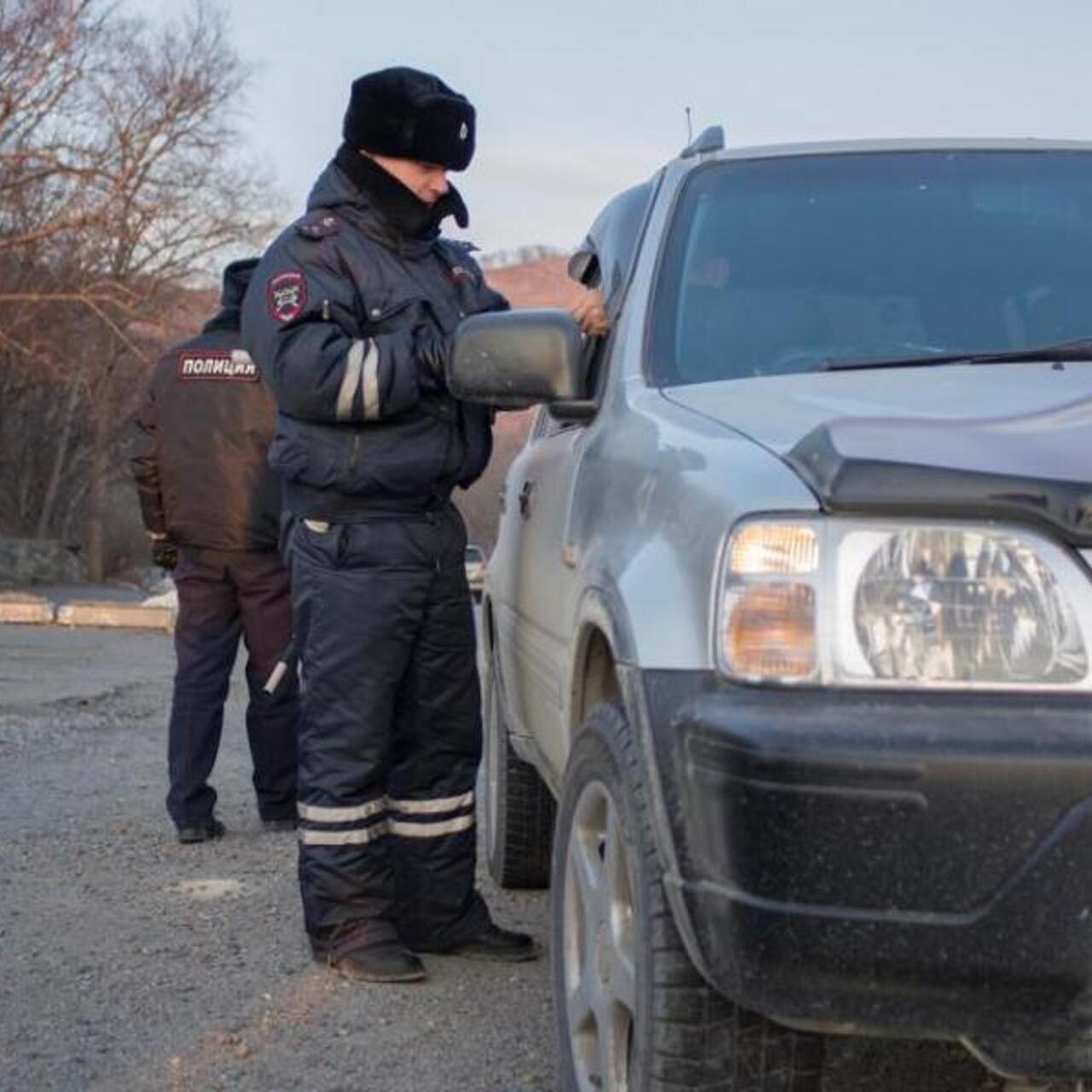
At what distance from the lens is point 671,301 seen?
3758 mm

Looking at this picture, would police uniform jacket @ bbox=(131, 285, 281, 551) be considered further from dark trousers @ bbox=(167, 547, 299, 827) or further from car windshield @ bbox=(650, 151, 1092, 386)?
car windshield @ bbox=(650, 151, 1092, 386)

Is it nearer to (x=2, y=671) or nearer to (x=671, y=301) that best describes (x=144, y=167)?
(x=2, y=671)

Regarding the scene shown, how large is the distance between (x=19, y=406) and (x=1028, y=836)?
45.4 metres

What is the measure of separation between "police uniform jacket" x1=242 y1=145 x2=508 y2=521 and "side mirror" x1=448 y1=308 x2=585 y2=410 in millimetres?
636

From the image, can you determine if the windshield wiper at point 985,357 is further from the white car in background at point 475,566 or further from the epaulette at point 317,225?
the white car in background at point 475,566

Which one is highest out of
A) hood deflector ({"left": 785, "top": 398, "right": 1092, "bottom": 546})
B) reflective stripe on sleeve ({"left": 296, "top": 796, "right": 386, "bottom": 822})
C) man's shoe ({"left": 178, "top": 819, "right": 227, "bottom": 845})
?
hood deflector ({"left": 785, "top": 398, "right": 1092, "bottom": 546})

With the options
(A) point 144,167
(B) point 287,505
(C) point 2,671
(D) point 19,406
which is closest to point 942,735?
(B) point 287,505

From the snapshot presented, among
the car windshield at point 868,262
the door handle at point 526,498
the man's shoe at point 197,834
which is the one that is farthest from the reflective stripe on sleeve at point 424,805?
the man's shoe at point 197,834

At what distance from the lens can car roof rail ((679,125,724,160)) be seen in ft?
14.0

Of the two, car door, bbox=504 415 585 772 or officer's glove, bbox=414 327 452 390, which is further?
officer's glove, bbox=414 327 452 390

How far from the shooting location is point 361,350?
432 centimetres

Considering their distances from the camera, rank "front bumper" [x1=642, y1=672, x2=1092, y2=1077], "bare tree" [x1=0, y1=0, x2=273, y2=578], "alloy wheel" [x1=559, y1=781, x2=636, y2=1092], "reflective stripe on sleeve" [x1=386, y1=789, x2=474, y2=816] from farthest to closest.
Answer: "bare tree" [x1=0, y1=0, x2=273, y2=578] < "reflective stripe on sleeve" [x1=386, y1=789, x2=474, y2=816] < "alloy wheel" [x1=559, y1=781, x2=636, y2=1092] < "front bumper" [x1=642, y1=672, x2=1092, y2=1077]

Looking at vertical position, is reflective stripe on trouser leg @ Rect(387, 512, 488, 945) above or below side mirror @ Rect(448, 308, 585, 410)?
below

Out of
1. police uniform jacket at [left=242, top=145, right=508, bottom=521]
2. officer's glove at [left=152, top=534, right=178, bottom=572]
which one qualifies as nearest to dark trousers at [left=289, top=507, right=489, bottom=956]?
police uniform jacket at [left=242, top=145, right=508, bottom=521]
